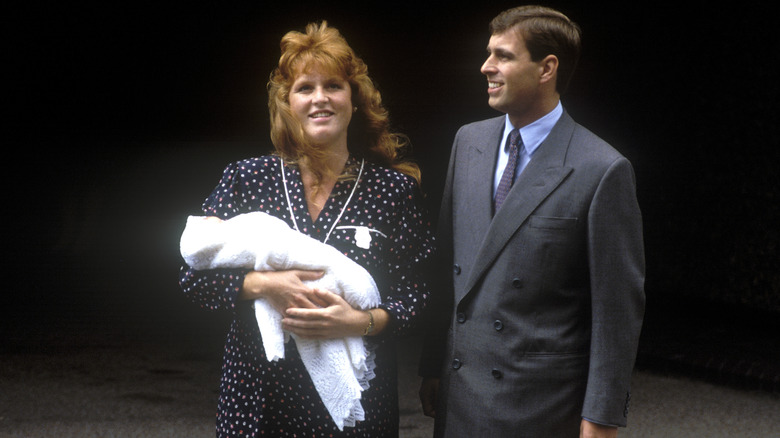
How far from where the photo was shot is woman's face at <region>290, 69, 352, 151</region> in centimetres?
257

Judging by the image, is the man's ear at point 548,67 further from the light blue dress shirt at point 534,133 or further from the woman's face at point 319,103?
the woman's face at point 319,103

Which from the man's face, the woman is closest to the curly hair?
the woman

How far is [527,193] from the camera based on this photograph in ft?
8.19

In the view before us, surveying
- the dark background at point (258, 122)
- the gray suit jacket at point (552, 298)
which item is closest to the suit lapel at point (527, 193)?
the gray suit jacket at point (552, 298)

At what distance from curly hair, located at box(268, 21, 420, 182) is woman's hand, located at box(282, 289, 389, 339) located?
427 mm

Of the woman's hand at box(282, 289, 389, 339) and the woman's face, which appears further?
the woman's face

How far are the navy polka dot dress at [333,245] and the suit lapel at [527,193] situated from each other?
0.21m

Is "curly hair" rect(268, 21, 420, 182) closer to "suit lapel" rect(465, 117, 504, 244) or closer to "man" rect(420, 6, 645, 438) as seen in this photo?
"suit lapel" rect(465, 117, 504, 244)

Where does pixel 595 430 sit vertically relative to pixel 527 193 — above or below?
below

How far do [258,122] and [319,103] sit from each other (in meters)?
8.03

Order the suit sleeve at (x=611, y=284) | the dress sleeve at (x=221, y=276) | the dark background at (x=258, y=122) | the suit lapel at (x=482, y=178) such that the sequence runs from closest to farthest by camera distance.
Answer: the suit sleeve at (x=611, y=284) < the dress sleeve at (x=221, y=276) < the suit lapel at (x=482, y=178) < the dark background at (x=258, y=122)

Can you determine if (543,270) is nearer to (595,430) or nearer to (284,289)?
(595,430)

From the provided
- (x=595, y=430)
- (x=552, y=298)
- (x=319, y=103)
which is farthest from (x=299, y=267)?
(x=595, y=430)

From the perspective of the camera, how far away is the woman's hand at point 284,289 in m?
2.42
